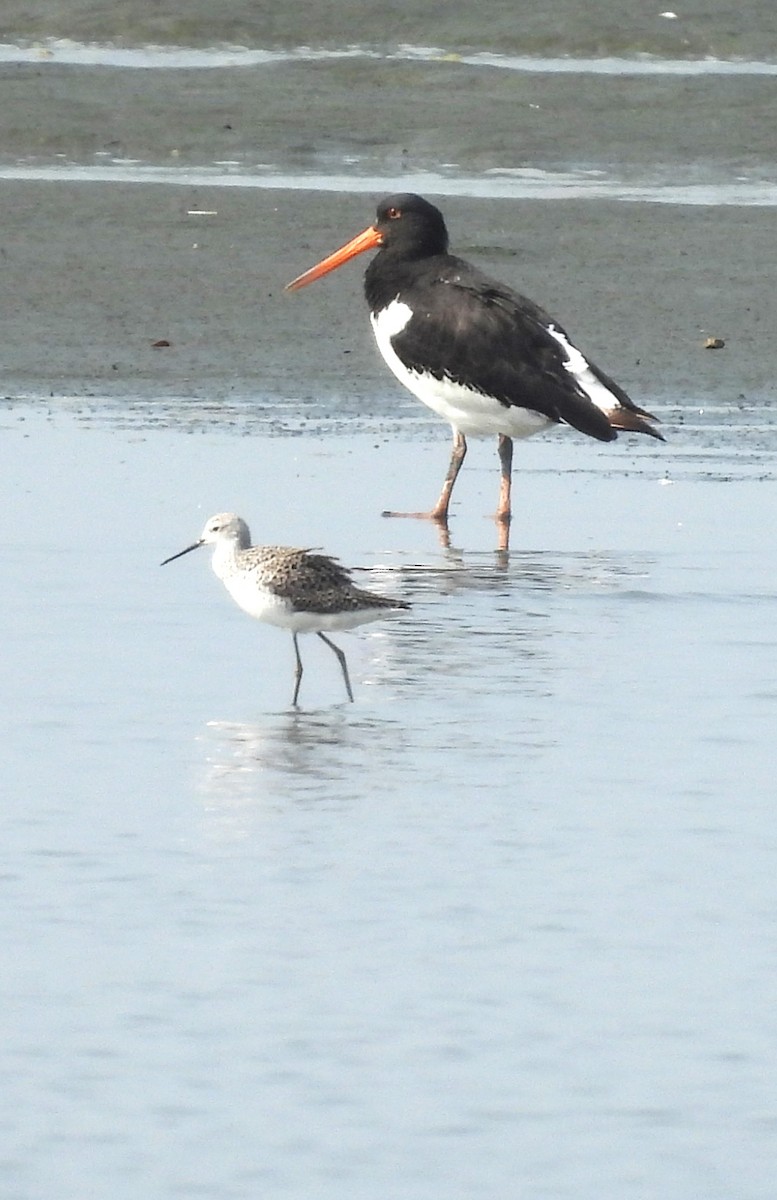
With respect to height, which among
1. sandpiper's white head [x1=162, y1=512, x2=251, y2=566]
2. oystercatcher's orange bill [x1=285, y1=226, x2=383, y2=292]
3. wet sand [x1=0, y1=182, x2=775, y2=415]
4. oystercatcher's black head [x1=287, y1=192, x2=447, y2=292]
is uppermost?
oystercatcher's black head [x1=287, y1=192, x2=447, y2=292]

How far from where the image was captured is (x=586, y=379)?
11891 mm

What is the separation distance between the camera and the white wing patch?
11.8m

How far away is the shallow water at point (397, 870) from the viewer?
462cm

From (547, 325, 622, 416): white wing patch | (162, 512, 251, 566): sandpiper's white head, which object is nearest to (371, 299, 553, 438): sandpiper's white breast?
(547, 325, 622, 416): white wing patch

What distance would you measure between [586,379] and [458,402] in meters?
0.55

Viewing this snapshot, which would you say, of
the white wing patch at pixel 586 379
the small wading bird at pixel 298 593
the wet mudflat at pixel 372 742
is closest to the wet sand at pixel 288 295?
the wet mudflat at pixel 372 742

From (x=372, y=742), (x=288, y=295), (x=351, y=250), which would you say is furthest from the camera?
(x=288, y=295)

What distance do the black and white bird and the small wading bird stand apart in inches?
123

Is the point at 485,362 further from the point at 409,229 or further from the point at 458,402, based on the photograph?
the point at 409,229

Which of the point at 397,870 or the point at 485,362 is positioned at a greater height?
the point at 485,362

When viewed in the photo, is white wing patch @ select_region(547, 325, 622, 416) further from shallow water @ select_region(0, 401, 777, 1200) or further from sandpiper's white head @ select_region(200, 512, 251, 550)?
sandpiper's white head @ select_region(200, 512, 251, 550)

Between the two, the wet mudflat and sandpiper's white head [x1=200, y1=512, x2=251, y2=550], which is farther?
sandpiper's white head [x1=200, y1=512, x2=251, y2=550]

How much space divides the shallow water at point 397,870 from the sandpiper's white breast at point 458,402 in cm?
117

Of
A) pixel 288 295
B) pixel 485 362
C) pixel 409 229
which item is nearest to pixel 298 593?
pixel 485 362
